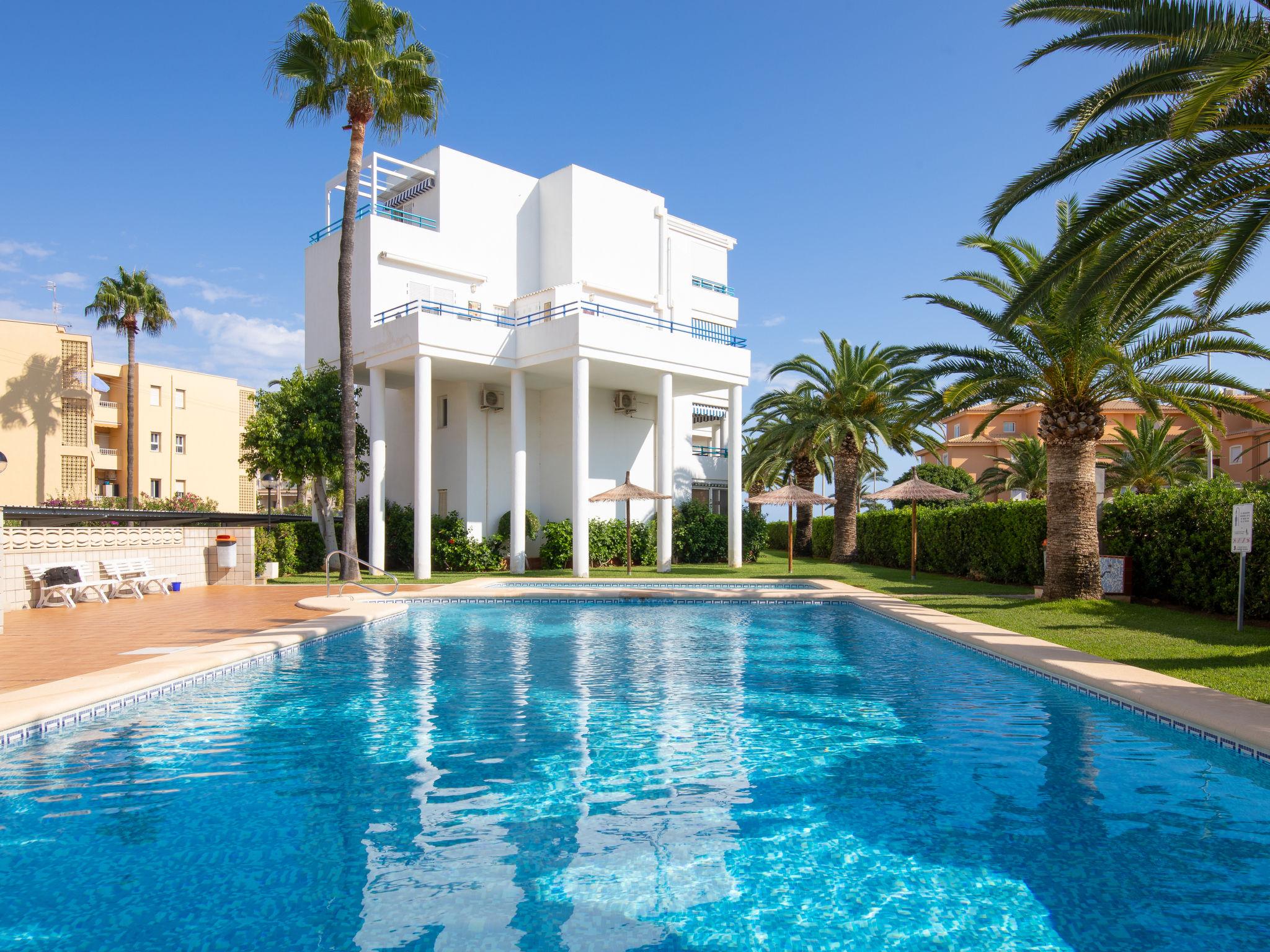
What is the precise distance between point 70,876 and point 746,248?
114 feet

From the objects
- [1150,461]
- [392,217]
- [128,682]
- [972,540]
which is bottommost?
[128,682]

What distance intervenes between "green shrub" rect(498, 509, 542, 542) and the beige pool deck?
6791 mm

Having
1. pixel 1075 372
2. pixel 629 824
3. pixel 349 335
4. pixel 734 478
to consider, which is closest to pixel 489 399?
pixel 349 335

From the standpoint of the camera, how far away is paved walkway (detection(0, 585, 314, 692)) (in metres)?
8.23

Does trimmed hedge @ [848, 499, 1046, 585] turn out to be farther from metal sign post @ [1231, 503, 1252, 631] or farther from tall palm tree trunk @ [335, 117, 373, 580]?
tall palm tree trunk @ [335, 117, 373, 580]

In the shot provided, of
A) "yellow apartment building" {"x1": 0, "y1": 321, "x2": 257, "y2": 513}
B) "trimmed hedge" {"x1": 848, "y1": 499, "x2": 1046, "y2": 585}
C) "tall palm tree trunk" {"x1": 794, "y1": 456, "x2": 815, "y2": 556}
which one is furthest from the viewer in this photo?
"yellow apartment building" {"x1": 0, "y1": 321, "x2": 257, "y2": 513}

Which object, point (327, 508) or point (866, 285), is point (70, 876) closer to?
point (866, 285)

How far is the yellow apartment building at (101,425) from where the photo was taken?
3972 centimetres

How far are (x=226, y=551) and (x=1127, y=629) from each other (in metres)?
A: 18.4

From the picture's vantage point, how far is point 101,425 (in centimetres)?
4438

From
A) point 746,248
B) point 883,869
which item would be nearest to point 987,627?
point 883,869

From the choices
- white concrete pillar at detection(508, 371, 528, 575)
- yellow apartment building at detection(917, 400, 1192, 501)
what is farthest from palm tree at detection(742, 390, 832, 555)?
yellow apartment building at detection(917, 400, 1192, 501)

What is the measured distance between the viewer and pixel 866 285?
18641 millimetres

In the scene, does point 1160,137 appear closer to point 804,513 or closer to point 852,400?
point 852,400
